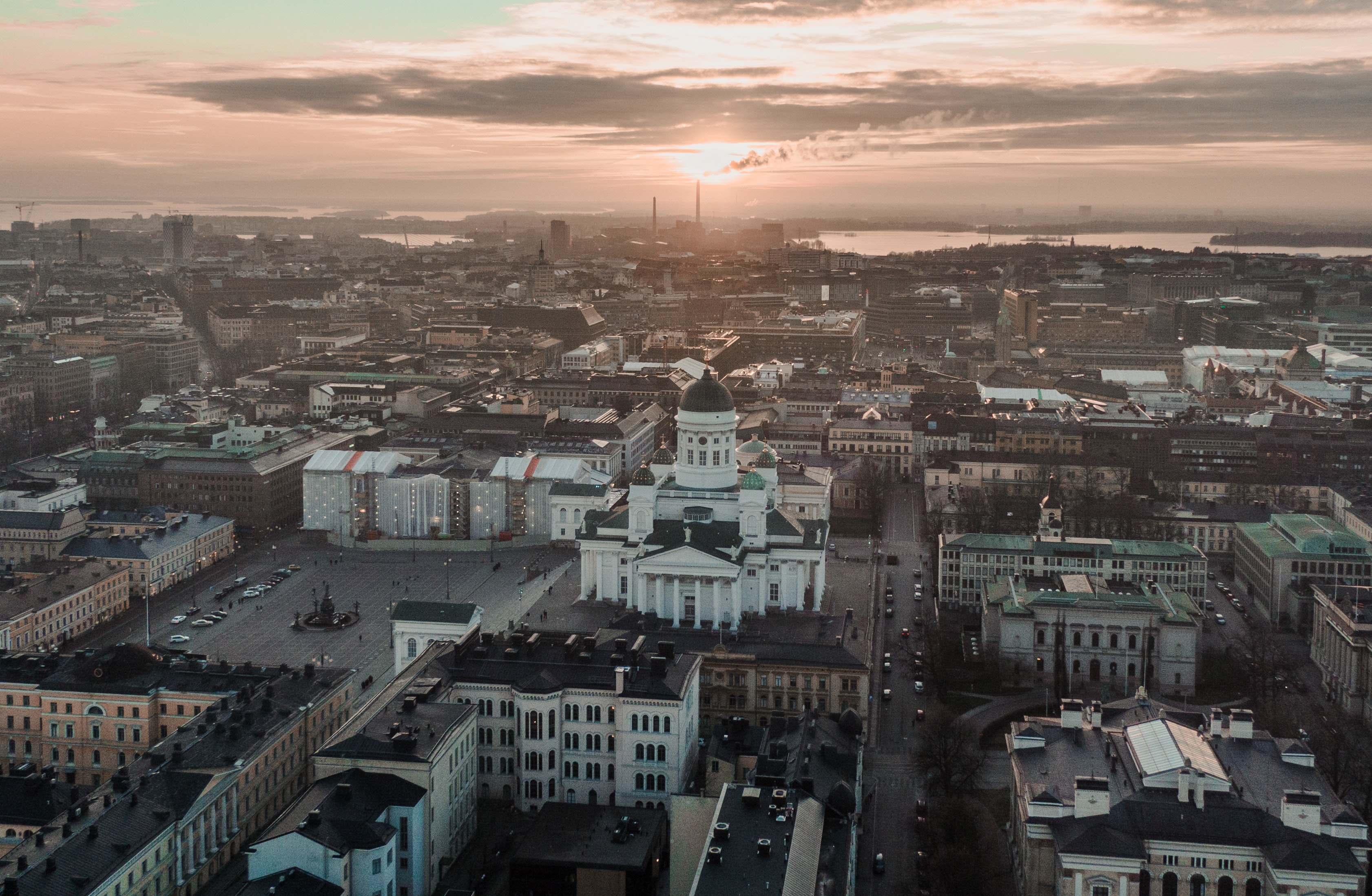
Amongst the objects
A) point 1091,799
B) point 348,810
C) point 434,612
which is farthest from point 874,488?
point 348,810

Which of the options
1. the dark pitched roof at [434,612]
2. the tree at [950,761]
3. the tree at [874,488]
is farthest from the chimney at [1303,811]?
the tree at [874,488]

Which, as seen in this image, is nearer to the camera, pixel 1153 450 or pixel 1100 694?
pixel 1100 694

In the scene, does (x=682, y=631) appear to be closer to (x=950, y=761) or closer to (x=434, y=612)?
(x=434, y=612)

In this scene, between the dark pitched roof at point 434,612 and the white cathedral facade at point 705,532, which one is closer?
the dark pitched roof at point 434,612

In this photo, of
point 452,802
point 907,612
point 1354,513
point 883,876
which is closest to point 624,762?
point 452,802

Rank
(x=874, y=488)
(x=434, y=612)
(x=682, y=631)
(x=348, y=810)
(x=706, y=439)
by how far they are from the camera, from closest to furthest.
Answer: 1. (x=348, y=810)
2. (x=434, y=612)
3. (x=682, y=631)
4. (x=706, y=439)
5. (x=874, y=488)

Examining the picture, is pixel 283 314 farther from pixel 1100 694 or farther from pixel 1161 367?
pixel 1100 694

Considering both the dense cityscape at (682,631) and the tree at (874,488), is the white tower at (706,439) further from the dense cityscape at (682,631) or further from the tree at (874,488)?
the tree at (874,488)
